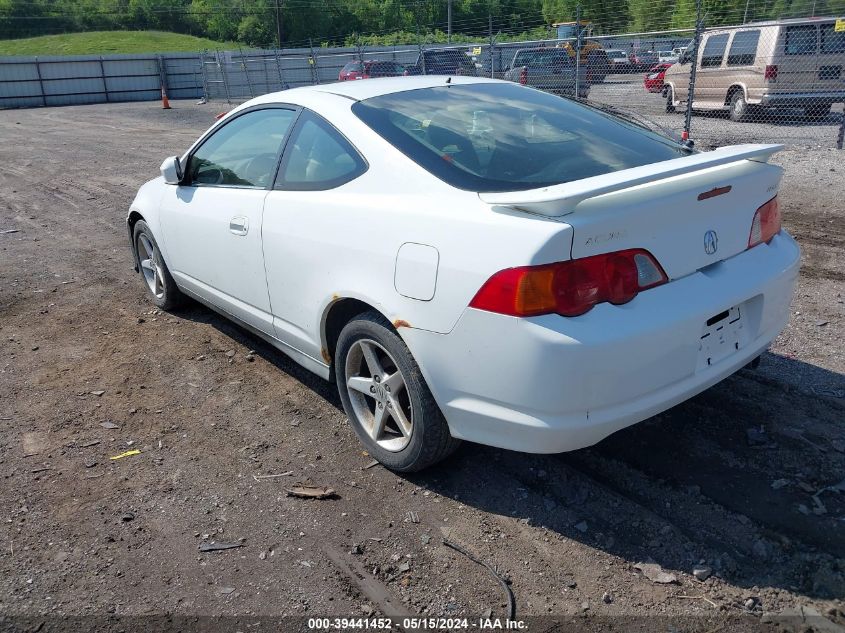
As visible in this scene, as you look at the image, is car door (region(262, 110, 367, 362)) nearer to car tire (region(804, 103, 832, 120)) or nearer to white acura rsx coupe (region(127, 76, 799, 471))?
white acura rsx coupe (region(127, 76, 799, 471))

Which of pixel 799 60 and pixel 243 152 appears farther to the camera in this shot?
pixel 799 60

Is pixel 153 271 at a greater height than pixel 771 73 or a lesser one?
lesser

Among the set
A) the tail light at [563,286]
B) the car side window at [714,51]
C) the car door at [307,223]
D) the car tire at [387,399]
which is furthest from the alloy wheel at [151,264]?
the car side window at [714,51]

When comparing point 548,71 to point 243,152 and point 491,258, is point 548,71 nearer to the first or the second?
point 243,152

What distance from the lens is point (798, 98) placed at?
44.3ft

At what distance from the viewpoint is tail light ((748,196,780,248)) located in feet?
10.2

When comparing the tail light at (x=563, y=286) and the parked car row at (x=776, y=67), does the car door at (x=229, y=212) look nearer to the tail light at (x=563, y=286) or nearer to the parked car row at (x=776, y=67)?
the tail light at (x=563, y=286)

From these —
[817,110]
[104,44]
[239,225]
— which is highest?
[104,44]

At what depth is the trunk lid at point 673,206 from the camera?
2.49 meters

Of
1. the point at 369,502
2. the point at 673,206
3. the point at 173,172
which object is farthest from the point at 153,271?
the point at 673,206

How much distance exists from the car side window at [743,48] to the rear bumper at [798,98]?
84 cm

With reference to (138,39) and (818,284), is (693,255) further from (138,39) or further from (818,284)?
(138,39)

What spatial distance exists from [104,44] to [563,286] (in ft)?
242

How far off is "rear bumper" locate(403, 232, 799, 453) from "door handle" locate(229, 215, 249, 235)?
1.41 m
